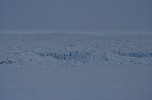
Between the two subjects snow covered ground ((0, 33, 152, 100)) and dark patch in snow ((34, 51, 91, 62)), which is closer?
snow covered ground ((0, 33, 152, 100))

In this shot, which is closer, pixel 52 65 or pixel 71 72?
pixel 71 72

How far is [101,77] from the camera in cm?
994

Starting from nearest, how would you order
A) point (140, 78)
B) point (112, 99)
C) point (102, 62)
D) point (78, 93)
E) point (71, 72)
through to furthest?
point (112, 99)
point (78, 93)
point (140, 78)
point (71, 72)
point (102, 62)

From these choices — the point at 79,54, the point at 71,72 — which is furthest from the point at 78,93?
the point at 79,54

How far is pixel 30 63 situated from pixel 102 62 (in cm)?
289

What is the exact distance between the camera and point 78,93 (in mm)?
7727

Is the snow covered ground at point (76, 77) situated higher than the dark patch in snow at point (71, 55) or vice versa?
the dark patch in snow at point (71, 55)

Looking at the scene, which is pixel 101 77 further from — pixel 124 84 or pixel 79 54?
pixel 79 54

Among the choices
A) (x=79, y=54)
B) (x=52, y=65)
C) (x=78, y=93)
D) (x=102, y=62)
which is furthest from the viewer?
(x=79, y=54)

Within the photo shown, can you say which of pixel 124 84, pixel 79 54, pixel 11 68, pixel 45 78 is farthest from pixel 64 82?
pixel 79 54

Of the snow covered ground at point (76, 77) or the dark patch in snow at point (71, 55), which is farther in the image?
the dark patch in snow at point (71, 55)

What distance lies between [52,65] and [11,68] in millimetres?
1673

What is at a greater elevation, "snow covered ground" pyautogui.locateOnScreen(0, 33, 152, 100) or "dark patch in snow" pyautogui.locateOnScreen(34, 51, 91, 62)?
"dark patch in snow" pyautogui.locateOnScreen(34, 51, 91, 62)

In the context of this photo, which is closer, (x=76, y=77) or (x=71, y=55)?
(x=76, y=77)
